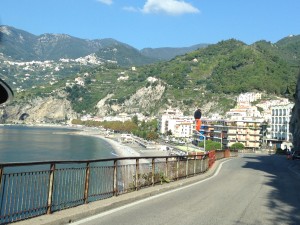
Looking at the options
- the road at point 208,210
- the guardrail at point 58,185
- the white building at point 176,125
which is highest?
the white building at point 176,125

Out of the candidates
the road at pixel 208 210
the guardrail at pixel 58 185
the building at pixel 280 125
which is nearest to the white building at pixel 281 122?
the building at pixel 280 125

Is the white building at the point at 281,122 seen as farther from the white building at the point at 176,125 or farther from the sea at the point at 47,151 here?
the sea at the point at 47,151

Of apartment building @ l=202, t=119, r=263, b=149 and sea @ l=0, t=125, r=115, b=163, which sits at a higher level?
apartment building @ l=202, t=119, r=263, b=149

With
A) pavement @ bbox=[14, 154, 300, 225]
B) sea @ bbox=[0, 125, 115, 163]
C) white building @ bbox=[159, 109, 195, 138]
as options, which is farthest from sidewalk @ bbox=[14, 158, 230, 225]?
white building @ bbox=[159, 109, 195, 138]

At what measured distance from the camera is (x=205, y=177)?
68.2 ft

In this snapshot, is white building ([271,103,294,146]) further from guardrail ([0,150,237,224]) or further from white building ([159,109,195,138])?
guardrail ([0,150,237,224])

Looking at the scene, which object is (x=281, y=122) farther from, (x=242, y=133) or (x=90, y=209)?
(x=90, y=209)

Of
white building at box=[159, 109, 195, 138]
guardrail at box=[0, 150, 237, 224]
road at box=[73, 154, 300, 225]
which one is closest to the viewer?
guardrail at box=[0, 150, 237, 224]

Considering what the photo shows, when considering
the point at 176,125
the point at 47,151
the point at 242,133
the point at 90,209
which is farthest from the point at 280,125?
the point at 90,209

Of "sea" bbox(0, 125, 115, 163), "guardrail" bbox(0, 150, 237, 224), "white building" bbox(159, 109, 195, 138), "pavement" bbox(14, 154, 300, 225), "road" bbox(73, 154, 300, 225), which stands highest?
"white building" bbox(159, 109, 195, 138)

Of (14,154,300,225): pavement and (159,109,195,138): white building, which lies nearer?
(14,154,300,225): pavement

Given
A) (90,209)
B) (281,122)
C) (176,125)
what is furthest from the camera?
(176,125)

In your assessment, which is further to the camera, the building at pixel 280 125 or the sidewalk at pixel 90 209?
the building at pixel 280 125

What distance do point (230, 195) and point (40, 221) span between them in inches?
307
